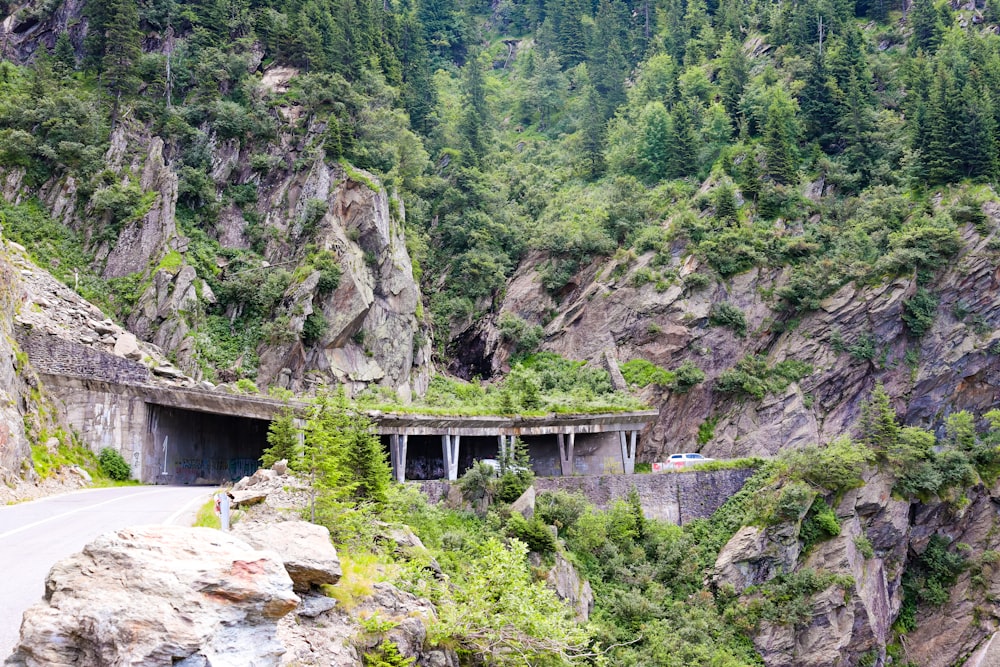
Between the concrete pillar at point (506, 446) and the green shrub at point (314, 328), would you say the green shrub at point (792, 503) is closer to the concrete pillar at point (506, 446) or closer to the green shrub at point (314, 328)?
the concrete pillar at point (506, 446)

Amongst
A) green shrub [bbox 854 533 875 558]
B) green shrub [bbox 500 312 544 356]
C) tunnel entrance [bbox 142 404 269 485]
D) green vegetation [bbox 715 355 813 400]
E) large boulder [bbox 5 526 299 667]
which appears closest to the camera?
large boulder [bbox 5 526 299 667]

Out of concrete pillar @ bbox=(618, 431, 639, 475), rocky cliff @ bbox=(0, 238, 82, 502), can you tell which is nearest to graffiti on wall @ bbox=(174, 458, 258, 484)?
rocky cliff @ bbox=(0, 238, 82, 502)

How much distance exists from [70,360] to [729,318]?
31029mm

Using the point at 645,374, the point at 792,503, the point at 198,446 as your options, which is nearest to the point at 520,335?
the point at 645,374

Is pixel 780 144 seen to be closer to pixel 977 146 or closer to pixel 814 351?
pixel 977 146

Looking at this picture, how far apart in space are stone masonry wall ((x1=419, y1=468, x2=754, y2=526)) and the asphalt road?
1622cm

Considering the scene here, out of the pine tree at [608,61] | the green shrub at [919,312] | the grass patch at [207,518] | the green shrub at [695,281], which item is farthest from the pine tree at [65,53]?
the green shrub at [919,312]

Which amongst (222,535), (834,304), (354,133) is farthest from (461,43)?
(222,535)

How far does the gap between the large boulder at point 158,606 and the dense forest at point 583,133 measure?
30.8 m

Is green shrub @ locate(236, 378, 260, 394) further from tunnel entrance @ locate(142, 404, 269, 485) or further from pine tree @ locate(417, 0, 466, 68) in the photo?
pine tree @ locate(417, 0, 466, 68)

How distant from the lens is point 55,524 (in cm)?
1298

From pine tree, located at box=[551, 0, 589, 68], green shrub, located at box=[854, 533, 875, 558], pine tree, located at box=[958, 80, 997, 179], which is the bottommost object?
green shrub, located at box=[854, 533, 875, 558]

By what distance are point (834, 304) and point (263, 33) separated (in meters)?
37.5

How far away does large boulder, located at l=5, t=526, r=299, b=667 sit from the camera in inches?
262
